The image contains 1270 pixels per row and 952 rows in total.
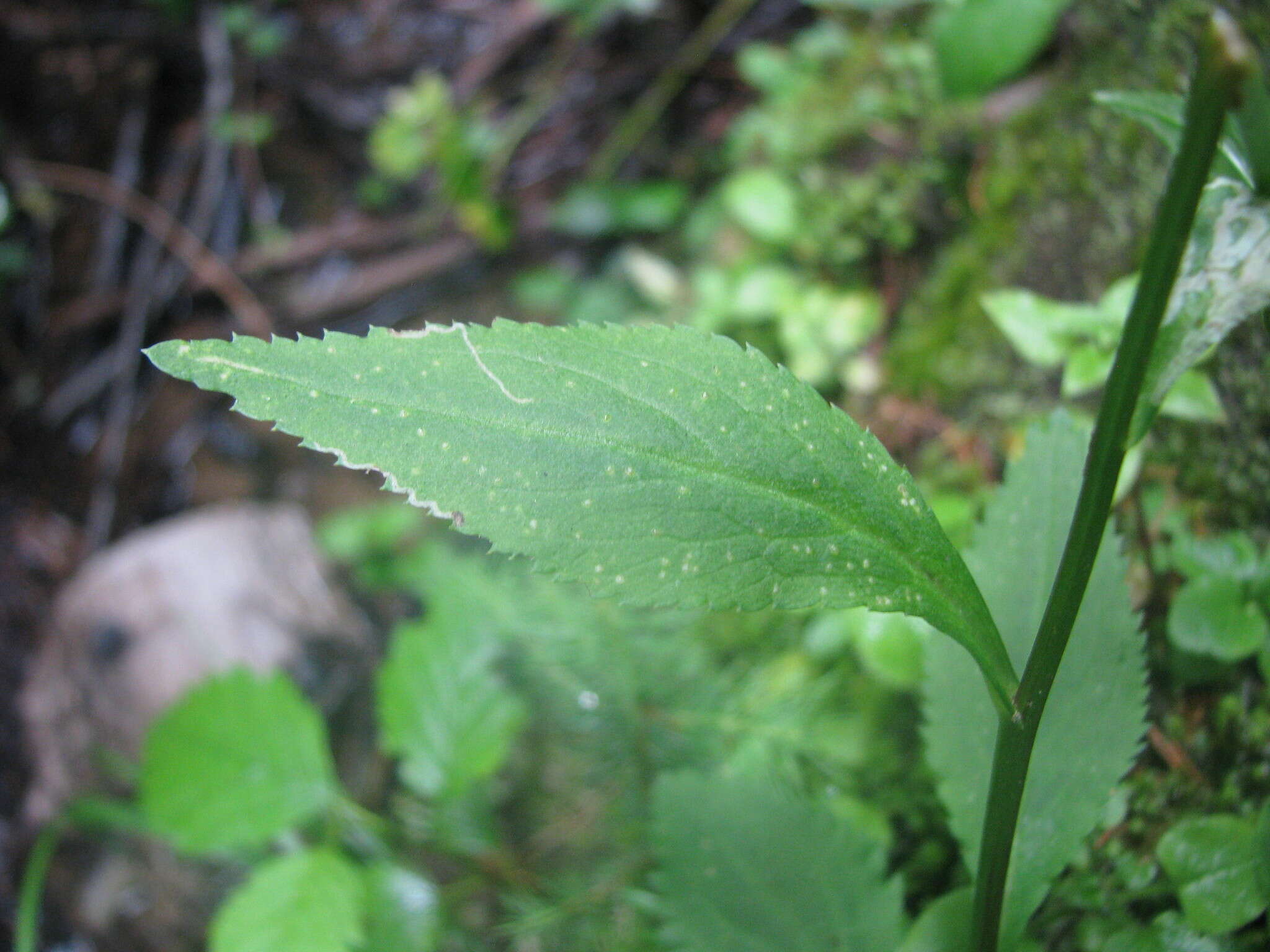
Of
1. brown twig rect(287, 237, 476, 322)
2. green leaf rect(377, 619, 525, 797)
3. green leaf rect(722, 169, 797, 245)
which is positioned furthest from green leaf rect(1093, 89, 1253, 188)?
brown twig rect(287, 237, 476, 322)

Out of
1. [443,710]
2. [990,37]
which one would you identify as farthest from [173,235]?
[990,37]

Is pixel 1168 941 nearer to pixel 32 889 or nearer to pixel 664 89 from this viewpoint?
pixel 32 889

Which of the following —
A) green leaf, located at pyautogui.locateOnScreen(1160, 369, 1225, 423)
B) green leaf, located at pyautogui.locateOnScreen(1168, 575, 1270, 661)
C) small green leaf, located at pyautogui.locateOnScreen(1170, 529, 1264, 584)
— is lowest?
green leaf, located at pyautogui.locateOnScreen(1168, 575, 1270, 661)

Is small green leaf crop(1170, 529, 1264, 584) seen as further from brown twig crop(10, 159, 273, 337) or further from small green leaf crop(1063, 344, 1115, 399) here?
brown twig crop(10, 159, 273, 337)

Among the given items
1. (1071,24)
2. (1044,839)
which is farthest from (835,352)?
(1044,839)

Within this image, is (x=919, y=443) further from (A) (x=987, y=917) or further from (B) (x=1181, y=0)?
(A) (x=987, y=917)

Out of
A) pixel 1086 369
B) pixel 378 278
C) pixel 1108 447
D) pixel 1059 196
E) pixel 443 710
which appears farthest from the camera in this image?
pixel 378 278
